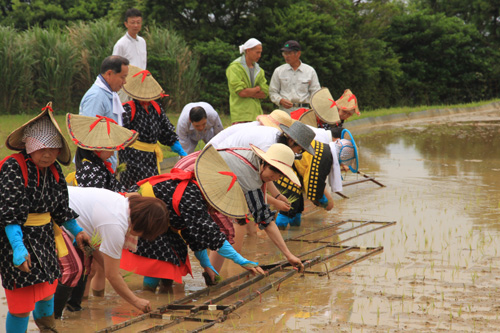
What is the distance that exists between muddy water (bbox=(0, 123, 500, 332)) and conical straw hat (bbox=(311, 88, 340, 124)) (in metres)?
1.12

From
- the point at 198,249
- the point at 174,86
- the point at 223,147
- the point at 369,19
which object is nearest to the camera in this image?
the point at 198,249

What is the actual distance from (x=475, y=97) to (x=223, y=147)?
26.7 meters

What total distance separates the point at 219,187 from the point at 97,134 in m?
1.28

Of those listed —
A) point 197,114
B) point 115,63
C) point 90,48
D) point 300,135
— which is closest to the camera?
point 300,135

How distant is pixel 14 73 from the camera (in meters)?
15.9

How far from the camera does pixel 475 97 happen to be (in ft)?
100.0

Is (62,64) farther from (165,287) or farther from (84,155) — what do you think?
(165,287)

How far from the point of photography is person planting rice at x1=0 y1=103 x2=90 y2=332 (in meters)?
3.79

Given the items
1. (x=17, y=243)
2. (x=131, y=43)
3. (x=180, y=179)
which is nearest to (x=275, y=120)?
(x=180, y=179)

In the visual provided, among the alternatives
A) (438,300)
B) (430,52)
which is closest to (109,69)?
(438,300)

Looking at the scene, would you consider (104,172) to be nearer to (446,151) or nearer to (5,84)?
(446,151)

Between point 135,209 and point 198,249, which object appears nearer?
point 135,209

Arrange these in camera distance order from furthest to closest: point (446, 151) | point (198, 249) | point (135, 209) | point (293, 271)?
1. point (446, 151)
2. point (293, 271)
3. point (198, 249)
4. point (135, 209)

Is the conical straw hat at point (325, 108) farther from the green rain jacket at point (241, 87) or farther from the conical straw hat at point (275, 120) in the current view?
the conical straw hat at point (275, 120)
